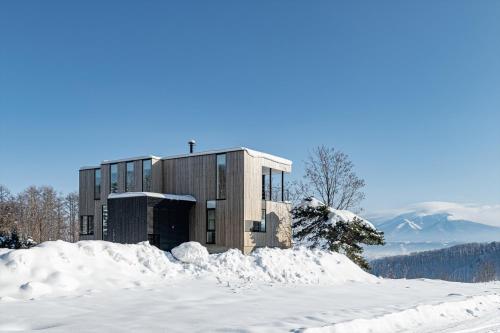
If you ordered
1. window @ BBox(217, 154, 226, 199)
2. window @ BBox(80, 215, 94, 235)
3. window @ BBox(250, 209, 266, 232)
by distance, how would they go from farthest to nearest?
window @ BBox(80, 215, 94, 235)
window @ BBox(250, 209, 266, 232)
window @ BBox(217, 154, 226, 199)

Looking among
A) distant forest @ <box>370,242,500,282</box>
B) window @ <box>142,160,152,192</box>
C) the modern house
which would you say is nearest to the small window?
the modern house

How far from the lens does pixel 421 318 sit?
32.2ft

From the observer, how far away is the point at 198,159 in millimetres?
22719

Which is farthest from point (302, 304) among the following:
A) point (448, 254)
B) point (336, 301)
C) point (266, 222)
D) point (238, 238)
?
point (448, 254)

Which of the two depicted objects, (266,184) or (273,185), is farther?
(273,185)

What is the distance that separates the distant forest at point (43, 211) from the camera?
46.2m

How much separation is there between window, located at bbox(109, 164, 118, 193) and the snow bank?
17.8 meters

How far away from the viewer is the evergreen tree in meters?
23.6

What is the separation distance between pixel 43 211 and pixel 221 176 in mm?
32444

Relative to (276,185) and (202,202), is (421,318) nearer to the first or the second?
(202,202)

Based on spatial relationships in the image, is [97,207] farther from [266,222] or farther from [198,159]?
[266,222]

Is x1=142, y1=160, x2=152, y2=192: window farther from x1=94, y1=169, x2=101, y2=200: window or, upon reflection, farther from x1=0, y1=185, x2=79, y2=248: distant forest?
x1=0, y1=185, x2=79, y2=248: distant forest

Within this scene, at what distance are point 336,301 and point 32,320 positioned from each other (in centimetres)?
672

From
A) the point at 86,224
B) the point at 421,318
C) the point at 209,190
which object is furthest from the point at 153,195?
the point at 421,318
